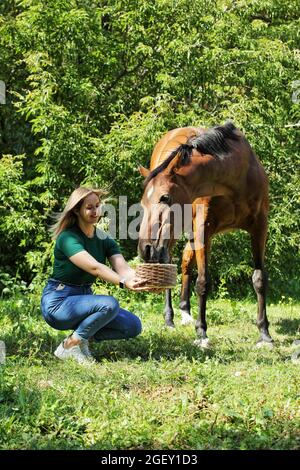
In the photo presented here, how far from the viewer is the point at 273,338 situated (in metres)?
6.87

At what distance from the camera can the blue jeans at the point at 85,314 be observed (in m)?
5.43

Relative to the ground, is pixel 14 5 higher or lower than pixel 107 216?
higher

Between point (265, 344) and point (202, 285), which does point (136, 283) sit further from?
point (265, 344)

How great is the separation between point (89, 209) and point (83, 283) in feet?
2.00

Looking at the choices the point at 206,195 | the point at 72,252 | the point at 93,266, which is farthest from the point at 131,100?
the point at 93,266

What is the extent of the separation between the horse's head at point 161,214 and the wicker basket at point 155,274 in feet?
0.95

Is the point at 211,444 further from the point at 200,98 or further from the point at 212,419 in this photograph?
the point at 200,98

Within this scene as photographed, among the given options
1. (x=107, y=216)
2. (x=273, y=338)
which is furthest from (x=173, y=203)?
(x=107, y=216)

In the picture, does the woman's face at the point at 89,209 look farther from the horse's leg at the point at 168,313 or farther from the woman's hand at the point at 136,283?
the horse's leg at the point at 168,313

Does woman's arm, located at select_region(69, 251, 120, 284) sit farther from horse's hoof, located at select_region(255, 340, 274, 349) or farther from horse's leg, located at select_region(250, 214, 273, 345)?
horse's leg, located at select_region(250, 214, 273, 345)

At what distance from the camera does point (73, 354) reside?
5.43 metres

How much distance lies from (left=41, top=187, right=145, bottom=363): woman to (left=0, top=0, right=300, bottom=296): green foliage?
4.11 meters

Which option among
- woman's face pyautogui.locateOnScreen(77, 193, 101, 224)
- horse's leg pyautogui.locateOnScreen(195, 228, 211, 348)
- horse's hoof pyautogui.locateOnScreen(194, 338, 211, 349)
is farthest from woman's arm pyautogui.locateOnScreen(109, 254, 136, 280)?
horse's leg pyautogui.locateOnScreen(195, 228, 211, 348)
